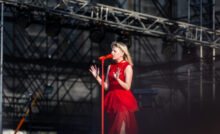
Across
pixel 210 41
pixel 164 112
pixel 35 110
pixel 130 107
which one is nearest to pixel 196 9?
pixel 210 41

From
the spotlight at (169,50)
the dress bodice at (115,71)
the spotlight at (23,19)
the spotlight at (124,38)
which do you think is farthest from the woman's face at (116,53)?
the spotlight at (169,50)

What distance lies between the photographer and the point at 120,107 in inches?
190

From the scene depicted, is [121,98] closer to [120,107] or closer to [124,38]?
[120,107]

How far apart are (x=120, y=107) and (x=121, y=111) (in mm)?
54

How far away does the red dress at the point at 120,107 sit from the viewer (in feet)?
15.7

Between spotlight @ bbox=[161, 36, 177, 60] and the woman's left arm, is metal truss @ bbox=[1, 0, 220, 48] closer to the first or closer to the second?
spotlight @ bbox=[161, 36, 177, 60]

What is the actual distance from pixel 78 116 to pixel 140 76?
3143mm

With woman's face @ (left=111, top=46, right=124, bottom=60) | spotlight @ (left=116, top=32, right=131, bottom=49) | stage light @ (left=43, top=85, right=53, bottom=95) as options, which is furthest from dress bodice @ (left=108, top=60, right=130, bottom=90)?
spotlight @ (left=116, top=32, right=131, bottom=49)

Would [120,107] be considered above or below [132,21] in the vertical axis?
below

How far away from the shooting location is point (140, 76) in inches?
636

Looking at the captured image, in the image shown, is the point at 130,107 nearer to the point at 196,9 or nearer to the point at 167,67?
the point at 167,67

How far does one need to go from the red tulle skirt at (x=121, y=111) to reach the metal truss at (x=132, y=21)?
749 cm

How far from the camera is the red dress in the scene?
188 inches

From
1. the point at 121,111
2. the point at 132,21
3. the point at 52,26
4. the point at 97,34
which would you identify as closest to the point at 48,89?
the point at 52,26
